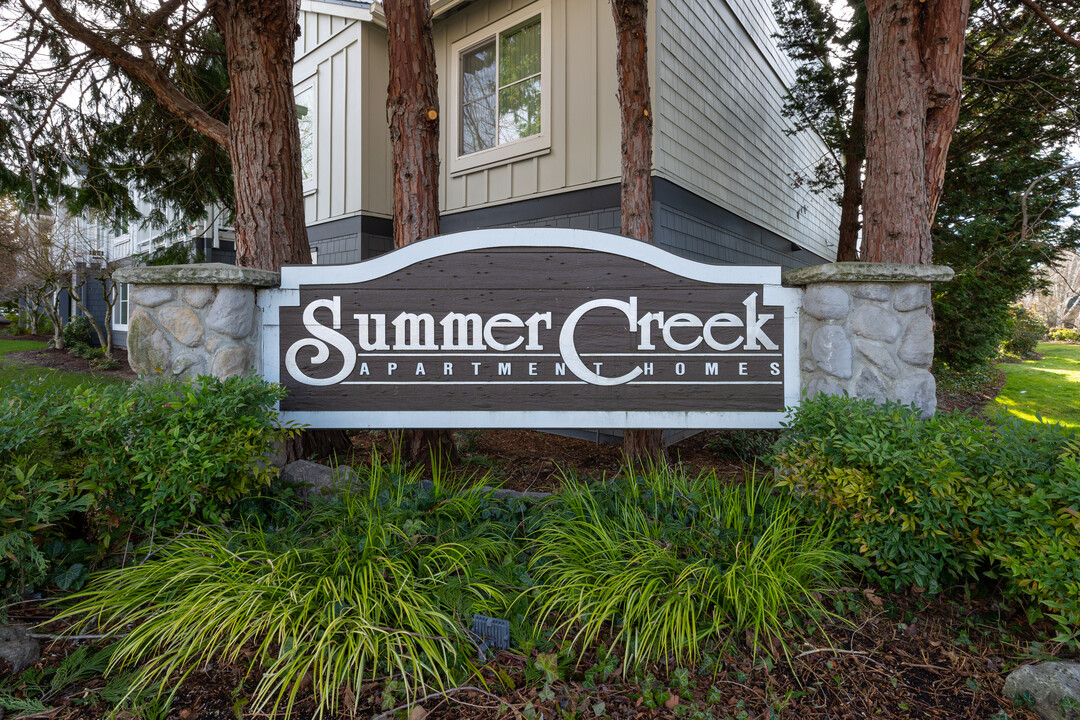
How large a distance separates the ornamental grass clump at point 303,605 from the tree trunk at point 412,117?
1.38 meters

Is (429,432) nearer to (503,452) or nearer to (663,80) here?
(503,452)

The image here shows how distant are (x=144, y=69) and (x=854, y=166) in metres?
8.42

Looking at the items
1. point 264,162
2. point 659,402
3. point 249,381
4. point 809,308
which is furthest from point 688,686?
point 264,162

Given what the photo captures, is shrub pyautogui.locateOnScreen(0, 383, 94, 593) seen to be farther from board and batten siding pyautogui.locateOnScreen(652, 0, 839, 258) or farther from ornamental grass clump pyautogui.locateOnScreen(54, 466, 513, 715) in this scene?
board and batten siding pyautogui.locateOnScreen(652, 0, 839, 258)

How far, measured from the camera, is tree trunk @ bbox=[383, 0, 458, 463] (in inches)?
145

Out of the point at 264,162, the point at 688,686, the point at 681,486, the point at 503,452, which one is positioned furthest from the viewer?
the point at 503,452

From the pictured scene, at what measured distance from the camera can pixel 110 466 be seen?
221cm

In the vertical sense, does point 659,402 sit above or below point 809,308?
below

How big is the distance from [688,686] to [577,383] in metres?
1.54

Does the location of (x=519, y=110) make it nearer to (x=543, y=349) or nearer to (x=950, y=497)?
(x=543, y=349)

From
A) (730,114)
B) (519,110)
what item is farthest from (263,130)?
(730,114)

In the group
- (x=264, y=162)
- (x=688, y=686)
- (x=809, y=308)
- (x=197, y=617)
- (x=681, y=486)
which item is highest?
(x=264, y=162)

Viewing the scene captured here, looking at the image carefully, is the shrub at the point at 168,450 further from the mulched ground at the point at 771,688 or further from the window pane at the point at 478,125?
the window pane at the point at 478,125

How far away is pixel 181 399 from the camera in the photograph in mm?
2434
